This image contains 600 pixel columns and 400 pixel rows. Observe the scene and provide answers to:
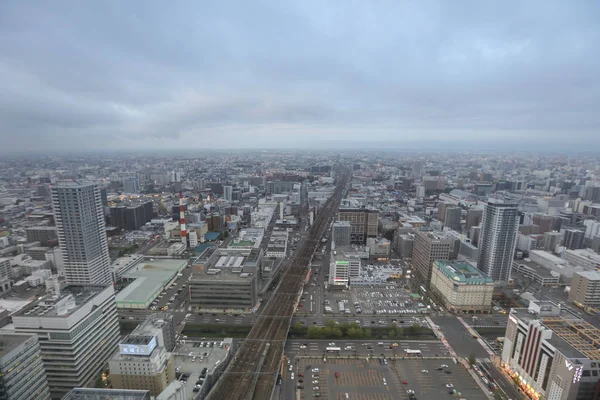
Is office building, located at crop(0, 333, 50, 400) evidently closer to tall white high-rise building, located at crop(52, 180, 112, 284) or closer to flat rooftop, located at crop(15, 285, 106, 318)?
flat rooftop, located at crop(15, 285, 106, 318)

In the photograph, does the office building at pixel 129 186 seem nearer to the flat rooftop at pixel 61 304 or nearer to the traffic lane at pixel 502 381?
the flat rooftop at pixel 61 304

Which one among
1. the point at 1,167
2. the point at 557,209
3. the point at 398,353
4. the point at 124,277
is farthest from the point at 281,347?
the point at 557,209

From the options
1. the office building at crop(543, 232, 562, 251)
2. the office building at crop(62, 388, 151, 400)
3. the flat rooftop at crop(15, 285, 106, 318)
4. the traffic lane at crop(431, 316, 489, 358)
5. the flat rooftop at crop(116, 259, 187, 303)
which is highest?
the flat rooftop at crop(15, 285, 106, 318)

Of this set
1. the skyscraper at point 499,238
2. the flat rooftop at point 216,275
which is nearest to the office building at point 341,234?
the skyscraper at point 499,238

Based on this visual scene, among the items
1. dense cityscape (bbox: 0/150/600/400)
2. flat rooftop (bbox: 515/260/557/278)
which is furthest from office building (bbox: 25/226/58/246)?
flat rooftop (bbox: 515/260/557/278)

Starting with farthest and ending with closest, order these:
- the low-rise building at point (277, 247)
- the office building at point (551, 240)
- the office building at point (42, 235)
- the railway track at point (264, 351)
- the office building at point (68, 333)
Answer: the office building at point (551, 240), the office building at point (42, 235), the low-rise building at point (277, 247), the railway track at point (264, 351), the office building at point (68, 333)
